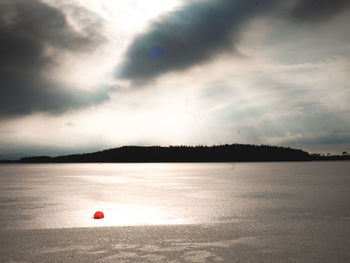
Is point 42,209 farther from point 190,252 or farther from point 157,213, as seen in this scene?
point 190,252

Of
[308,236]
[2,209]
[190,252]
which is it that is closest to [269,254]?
[190,252]

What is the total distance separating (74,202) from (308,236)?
10591 mm

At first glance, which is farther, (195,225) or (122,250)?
(195,225)

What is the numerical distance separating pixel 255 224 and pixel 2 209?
30.9 feet

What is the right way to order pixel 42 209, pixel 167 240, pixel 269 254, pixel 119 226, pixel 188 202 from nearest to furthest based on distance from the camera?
pixel 269 254
pixel 167 240
pixel 119 226
pixel 42 209
pixel 188 202

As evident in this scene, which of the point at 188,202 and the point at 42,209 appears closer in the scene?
the point at 42,209

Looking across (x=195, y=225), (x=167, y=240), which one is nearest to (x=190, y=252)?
(x=167, y=240)

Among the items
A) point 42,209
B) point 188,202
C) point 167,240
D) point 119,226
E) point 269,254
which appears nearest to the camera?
point 269,254

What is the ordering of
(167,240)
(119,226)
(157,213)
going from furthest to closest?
(157,213) < (119,226) < (167,240)

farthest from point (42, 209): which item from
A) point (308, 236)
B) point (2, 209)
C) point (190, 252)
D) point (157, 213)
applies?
point (308, 236)

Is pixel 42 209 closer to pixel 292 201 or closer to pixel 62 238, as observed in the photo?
pixel 62 238

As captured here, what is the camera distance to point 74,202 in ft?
55.1

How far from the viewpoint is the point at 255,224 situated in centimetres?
1099

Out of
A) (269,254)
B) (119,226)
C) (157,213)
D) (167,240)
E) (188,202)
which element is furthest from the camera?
(188,202)
